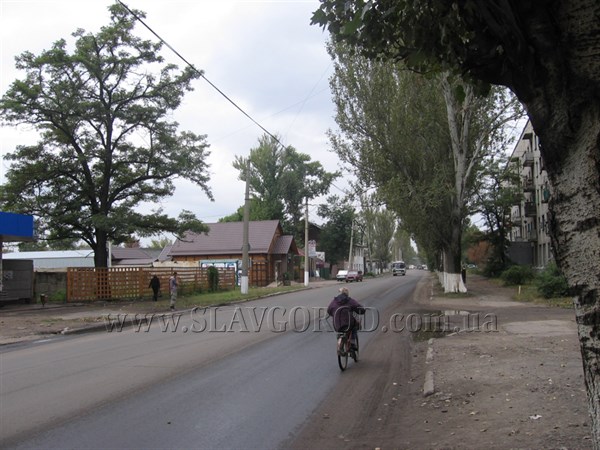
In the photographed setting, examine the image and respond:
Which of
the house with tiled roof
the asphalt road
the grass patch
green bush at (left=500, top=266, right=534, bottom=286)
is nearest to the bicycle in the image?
the asphalt road

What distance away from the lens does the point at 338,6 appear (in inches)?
204

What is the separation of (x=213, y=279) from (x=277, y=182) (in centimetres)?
3687

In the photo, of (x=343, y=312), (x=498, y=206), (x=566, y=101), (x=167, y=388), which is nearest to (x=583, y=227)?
(x=566, y=101)

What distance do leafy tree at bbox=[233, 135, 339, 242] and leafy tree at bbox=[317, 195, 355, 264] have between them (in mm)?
5122

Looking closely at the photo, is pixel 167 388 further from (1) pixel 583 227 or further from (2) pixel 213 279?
(2) pixel 213 279

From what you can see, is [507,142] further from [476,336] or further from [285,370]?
[285,370]

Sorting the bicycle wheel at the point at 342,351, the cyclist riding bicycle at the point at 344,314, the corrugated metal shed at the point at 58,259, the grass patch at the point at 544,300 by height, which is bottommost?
the grass patch at the point at 544,300

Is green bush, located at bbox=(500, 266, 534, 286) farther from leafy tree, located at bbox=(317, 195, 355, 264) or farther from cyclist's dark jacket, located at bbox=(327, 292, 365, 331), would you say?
leafy tree, located at bbox=(317, 195, 355, 264)

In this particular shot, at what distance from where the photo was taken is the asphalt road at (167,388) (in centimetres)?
595

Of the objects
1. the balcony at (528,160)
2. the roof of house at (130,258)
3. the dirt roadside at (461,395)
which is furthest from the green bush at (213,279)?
the balcony at (528,160)

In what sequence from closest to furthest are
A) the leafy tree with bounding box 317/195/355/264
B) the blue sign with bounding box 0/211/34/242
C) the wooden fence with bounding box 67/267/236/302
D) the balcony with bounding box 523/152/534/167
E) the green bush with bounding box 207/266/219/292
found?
the blue sign with bounding box 0/211/34/242 < the wooden fence with bounding box 67/267/236/302 < the green bush with bounding box 207/266/219/292 < the balcony with bounding box 523/152/534/167 < the leafy tree with bounding box 317/195/355/264

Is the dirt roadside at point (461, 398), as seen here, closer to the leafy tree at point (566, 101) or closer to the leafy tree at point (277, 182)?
the leafy tree at point (566, 101)

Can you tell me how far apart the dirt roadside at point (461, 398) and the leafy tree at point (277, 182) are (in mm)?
59167

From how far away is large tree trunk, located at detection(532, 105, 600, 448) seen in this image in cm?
329
